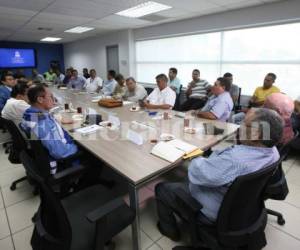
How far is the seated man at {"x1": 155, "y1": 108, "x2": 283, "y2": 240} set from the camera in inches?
43.9

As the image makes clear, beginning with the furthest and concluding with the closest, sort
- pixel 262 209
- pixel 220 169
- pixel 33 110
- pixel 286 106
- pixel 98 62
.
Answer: pixel 98 62
pixel 286 106
pixel 33 110
pixel 262 209
pixel 220 169

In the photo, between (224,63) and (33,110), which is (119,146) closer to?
(33,110)

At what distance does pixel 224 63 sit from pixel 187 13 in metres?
1.44

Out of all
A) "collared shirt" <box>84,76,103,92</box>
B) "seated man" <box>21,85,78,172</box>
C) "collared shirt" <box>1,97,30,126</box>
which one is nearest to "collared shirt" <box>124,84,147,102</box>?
"collared shirt" <box>1,97,30,126</box>

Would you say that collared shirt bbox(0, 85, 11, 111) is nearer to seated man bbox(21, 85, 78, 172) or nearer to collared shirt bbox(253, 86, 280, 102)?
seated man bbox(21, 85, 78, 172)

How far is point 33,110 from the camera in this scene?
1.84 metres

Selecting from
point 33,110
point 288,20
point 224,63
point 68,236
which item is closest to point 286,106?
point 68,236

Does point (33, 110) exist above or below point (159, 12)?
below

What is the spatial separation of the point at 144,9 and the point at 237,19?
200 centimetres

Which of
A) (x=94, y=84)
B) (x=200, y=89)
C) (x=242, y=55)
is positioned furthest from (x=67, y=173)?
(x=94, y=84)

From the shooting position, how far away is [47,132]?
1770 millimetres

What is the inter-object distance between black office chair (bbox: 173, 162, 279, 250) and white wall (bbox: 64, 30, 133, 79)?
21.6ft

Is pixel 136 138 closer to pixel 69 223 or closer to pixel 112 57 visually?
pixel 69 223

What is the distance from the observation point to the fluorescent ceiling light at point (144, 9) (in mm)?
4067
